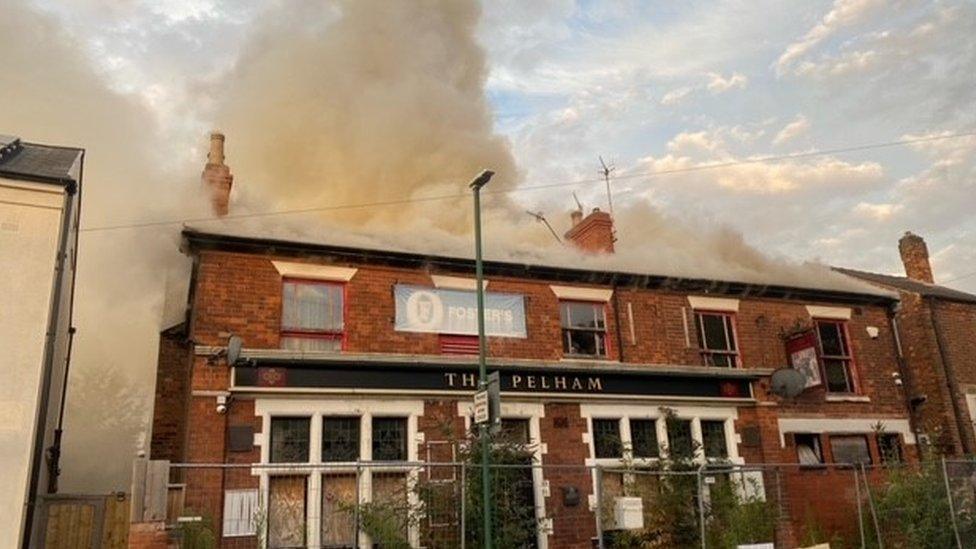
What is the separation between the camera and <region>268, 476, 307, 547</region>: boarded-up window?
11984 millimetres

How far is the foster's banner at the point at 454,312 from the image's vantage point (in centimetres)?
1513

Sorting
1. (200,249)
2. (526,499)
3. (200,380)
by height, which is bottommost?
(526,499)

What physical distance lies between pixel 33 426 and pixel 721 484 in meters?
11.7

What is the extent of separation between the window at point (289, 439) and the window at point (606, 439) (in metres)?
5.59

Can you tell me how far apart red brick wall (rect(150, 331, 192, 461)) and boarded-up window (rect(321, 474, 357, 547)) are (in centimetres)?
382

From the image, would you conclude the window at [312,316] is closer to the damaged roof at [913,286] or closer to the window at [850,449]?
the window at [850,449]

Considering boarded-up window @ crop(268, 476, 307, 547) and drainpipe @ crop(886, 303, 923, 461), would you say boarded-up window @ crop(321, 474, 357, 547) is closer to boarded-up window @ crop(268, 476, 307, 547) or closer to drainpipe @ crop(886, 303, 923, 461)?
boarded-up window @ crop(268, 476, 307, 547)

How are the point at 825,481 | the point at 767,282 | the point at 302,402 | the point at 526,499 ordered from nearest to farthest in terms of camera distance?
1. the point at 302,402
2. the point at 526,499
3. the point at 825,481
4. the point at 767,282

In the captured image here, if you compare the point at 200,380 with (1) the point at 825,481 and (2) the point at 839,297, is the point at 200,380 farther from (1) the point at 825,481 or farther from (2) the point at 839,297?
(2) the point at 839,297

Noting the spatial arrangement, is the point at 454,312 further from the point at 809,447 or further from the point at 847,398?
the point at 847,398

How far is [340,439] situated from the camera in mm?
13156

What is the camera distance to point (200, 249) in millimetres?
13750

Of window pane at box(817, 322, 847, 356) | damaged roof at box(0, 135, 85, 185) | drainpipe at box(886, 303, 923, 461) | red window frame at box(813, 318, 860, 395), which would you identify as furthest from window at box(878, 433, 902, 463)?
damaged roof at box(0, 135, 85, 185)

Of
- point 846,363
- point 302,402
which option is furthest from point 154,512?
point 846,363
